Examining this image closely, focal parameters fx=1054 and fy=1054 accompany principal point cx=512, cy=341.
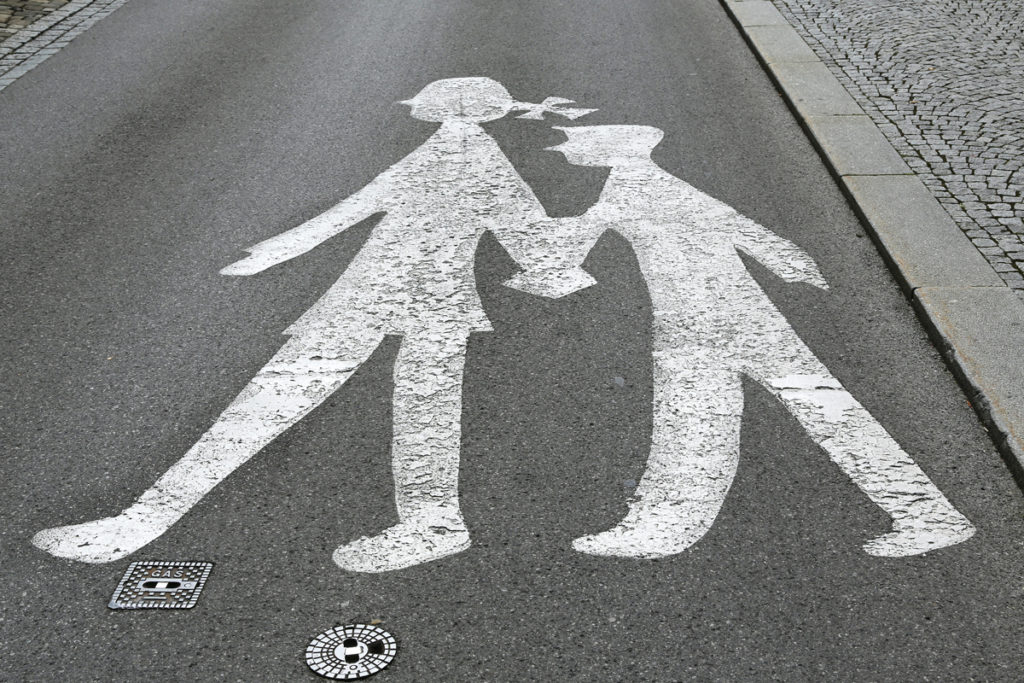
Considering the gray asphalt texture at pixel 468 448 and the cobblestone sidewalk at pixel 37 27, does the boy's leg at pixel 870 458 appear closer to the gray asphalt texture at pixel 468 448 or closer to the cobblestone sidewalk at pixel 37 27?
the gray asphalt texture at pixel 468 448

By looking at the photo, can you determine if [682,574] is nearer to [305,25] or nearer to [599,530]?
[599,530]

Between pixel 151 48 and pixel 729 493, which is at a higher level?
pixel 151 48

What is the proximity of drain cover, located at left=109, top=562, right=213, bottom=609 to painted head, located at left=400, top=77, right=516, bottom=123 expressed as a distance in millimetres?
5229

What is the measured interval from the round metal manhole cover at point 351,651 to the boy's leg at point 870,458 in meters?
1.75

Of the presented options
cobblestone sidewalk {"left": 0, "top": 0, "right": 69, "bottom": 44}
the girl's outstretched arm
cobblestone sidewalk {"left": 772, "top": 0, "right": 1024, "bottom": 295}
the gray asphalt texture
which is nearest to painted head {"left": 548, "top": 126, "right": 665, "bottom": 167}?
the gray asphalt texture

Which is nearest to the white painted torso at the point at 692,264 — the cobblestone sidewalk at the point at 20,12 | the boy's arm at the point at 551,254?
the boy's arm at the point at 551,254

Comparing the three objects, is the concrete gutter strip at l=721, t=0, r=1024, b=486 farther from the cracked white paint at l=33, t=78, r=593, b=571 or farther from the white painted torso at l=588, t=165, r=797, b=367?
the cracked white paint at l=33, t=78, r=593, b=571

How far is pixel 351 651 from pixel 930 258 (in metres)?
3.96

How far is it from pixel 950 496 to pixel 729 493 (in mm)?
854

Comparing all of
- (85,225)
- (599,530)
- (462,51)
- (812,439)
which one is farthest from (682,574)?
(462,51)

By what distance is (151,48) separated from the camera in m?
10.4

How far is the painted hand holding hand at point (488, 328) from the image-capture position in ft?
12.8

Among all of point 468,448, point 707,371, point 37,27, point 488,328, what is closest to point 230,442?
point 468,448

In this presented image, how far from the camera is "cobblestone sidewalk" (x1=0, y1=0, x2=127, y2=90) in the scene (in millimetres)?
9914
